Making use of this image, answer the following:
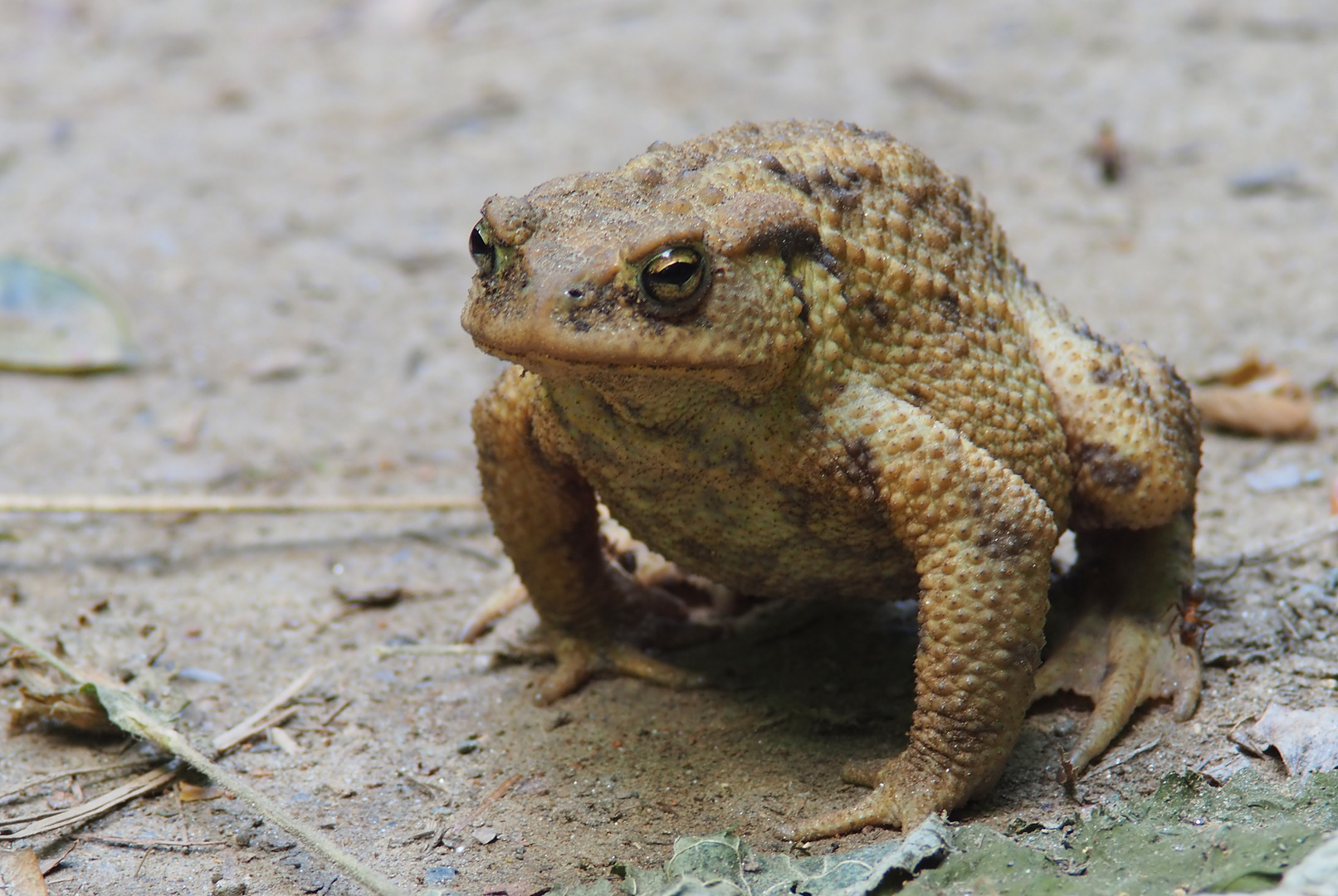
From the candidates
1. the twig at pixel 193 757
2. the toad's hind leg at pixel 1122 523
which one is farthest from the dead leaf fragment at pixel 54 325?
the toad's hind leg at pixel 1122 523

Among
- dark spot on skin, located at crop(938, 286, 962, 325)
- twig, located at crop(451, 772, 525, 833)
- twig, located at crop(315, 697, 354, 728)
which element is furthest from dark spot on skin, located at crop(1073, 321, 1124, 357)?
twig, located at crop(315, 697, 354, 728)

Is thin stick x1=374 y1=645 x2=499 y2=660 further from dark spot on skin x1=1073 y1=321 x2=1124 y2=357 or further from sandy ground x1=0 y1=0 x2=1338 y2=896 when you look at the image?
dark spot on skin x1=1073 y1=321 x2=1124 y2=357

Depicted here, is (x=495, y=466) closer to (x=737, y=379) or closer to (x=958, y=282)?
(x=737, y=379)

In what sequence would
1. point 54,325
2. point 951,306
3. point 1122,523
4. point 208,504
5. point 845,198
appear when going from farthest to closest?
point 54,325
point 208,504
point 1122,523
point 951,306
point 845,198

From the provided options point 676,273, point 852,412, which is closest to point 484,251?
point 676,273

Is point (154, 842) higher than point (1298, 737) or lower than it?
lower

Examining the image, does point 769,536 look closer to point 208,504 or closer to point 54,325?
point 208,504

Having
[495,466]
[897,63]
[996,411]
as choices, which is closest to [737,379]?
[996,411]
